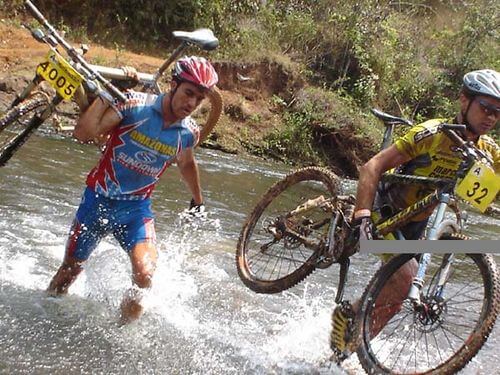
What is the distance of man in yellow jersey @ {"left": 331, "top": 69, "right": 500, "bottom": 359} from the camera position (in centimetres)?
439

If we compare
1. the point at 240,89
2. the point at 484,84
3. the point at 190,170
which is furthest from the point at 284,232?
the point at 240,89

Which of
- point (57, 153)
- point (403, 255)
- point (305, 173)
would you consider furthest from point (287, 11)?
point (403, 255)

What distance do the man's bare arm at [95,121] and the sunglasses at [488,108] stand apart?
100 inches

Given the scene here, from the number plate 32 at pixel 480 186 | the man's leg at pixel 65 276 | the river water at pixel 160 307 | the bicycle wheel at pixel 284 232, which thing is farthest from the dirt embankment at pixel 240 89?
the number plate 32 at pixel 480 186

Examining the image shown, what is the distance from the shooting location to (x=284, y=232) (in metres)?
6.00

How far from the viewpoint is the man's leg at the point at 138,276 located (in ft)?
15.9

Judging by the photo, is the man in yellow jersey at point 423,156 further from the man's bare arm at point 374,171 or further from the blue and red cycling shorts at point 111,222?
the blue and red cycling shorts at point 111,222

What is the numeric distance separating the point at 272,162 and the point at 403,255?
43.6 ft

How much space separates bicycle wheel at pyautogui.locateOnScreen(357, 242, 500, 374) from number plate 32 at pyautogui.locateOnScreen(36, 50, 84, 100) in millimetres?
2464

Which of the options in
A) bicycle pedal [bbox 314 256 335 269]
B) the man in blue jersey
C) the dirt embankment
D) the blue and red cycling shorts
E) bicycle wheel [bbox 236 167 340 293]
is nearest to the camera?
the man in blue jersey

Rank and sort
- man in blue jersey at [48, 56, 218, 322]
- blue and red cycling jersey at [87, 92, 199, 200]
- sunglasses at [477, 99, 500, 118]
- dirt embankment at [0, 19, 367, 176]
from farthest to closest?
dirt embankment at [0, 19, 367, 176] → blue and red cycling jersey at [87, 92, 199, 200] → man in blue jersey at [48, 56, 218, 322] → sunglasses at [477, 99, 500, 118]

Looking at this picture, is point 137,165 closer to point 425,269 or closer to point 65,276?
point 65,276

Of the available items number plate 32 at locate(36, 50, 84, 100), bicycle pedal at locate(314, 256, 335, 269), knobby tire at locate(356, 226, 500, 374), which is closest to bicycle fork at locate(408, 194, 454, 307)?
knobby tire at locate(356, 226, 500, 374)

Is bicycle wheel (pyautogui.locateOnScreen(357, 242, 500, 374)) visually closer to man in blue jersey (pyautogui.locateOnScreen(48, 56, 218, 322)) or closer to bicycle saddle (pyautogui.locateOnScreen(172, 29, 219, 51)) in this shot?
man in blue jersey (pyautogui.locateOnScreen(48, 56, 218, 322))
